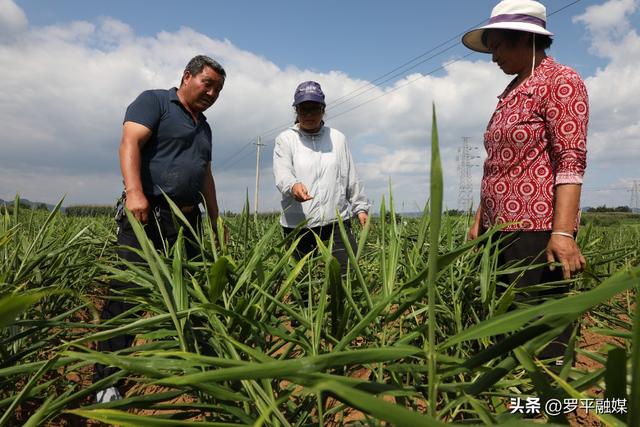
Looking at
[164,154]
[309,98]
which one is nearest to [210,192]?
[164,154]

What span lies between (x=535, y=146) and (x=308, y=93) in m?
1.20

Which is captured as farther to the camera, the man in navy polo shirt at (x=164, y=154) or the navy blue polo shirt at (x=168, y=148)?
the navy blue polo shirt at (x=168, y=148)

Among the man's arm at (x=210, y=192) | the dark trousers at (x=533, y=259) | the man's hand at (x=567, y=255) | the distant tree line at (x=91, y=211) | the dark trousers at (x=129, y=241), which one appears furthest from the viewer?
the distant tree line at (x=91, y=211)

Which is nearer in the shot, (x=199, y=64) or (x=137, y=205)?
(x=137, y=205)

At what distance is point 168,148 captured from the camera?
1.87 m

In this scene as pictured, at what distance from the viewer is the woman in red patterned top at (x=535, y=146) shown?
1270 millimetres

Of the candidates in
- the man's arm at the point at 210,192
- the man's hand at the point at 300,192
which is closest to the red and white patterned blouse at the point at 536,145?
the man's hand at the point at 300,192

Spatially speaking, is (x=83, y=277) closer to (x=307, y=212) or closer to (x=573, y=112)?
(x=307, y=212)

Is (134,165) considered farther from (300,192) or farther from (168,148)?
(300,192)

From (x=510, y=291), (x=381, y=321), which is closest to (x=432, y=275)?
(x=381, y=321)

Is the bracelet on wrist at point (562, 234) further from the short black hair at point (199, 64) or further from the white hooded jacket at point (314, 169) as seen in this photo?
the short black hair at point (199, 64)

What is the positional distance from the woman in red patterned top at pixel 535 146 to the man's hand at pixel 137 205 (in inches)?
49.3

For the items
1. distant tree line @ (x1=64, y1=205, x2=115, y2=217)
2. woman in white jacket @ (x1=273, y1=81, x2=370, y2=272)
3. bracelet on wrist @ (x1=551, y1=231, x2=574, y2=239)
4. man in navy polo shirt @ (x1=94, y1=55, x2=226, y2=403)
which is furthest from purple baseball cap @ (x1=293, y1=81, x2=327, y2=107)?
distant tree line @ (x1=64, y1=205, x2=115, y2=217)

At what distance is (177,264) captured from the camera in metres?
0.82
